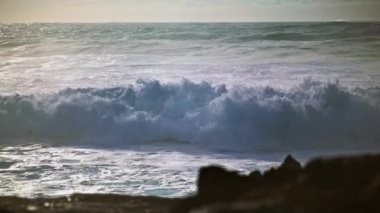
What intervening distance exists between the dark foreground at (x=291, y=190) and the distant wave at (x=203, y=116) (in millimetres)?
1700

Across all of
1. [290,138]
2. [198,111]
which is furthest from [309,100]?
[198,111]

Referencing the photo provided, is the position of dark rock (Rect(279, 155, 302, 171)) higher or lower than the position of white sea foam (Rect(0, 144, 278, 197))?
higher

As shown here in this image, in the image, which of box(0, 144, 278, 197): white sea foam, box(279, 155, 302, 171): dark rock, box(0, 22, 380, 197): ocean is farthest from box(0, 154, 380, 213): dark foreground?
box(0, 22, 380, 197): ocean

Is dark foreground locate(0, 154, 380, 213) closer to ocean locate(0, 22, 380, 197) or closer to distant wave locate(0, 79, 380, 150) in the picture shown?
ocean locate(0, 22, 380, 197)

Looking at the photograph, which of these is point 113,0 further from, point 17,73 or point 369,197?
point 369,197

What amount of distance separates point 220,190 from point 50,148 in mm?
3081

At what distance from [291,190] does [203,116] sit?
2782mm

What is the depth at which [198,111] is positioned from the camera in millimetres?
5898

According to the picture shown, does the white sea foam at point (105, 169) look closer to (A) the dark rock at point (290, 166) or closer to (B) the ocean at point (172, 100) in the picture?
(B) the ocean at point (172, 100)

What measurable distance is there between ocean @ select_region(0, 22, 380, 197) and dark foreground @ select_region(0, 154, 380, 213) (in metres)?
1.56

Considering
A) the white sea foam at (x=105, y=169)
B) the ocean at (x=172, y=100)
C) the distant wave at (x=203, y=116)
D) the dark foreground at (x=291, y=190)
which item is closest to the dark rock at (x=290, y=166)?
the dark foreground at (x=291, y=190)

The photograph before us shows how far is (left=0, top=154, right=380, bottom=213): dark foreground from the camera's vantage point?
293 cm

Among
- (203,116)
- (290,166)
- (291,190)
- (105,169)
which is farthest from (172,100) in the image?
(291,190)

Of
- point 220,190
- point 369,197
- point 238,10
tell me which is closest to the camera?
point 369,197
